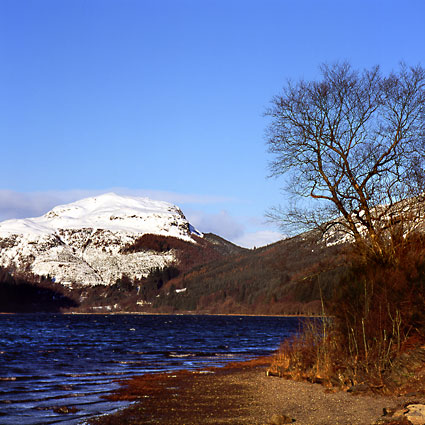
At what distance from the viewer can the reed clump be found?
17875mm

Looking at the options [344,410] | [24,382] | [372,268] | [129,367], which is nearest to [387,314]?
[372,268]

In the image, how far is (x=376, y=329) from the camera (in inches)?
769

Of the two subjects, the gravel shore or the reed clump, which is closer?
the gravel shore

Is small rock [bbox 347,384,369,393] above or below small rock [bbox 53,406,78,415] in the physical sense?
above

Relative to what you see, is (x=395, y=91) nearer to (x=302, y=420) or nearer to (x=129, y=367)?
(x=302, y=420)

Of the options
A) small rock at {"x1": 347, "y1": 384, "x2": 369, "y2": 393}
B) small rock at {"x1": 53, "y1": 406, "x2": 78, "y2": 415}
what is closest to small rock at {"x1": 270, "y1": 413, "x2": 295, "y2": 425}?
small rock at {"x1": 347, "y1": 384, "x2": 369, "y2": 393}

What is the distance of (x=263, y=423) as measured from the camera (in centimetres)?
1480

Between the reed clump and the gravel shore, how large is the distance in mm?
765

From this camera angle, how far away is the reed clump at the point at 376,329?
58.6 ft

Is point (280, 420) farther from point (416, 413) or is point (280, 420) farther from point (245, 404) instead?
point (245, 404)

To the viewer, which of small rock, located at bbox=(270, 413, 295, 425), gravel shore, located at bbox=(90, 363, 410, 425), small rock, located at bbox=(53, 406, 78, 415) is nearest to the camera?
small rock, located at bbox=(270, 413, 295, 425)

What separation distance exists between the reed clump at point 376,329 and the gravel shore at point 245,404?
77 centimetres

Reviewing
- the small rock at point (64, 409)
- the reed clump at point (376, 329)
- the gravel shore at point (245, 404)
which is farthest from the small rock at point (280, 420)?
the small rock at point (64, 409)

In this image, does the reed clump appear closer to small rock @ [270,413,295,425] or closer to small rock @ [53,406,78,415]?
small rock @ [270,413,295,425]
